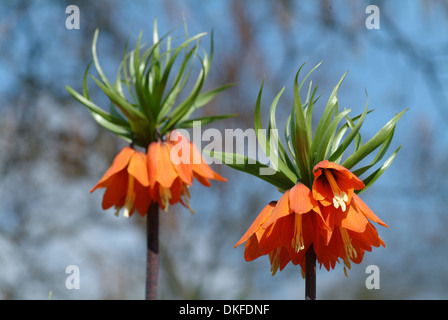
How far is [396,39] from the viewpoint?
4336 mm

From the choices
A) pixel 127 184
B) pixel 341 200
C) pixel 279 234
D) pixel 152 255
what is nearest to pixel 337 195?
pixel 341 200

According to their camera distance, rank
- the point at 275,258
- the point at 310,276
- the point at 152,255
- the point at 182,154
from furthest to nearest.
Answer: the point at 182,154
the point at 152,255
the point at 275,258
the point at 310,276

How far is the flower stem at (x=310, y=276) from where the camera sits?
0.86 m

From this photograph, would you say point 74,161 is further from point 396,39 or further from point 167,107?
point 167,107

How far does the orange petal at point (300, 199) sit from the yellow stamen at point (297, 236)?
43mm

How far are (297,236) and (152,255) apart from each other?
0.49m

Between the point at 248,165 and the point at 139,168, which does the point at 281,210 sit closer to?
the point at 248,165

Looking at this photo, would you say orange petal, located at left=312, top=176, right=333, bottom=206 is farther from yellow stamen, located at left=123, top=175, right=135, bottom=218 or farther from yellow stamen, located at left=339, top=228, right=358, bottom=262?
yellow stamen, located at left=123, top=175, right=135, bottom=218

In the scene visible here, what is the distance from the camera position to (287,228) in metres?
0.95

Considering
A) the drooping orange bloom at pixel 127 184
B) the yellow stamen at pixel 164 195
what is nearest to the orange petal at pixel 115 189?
the drooping orange bloom at pixel 127 184

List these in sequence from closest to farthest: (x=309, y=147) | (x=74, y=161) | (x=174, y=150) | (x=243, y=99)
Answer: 1. (x=309, y=147)
2. (x=174, y=150)
3. (x=74, y=161)
4. (x=243, y=99)

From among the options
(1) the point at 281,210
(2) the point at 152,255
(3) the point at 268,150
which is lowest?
(2) the point at 152,255
